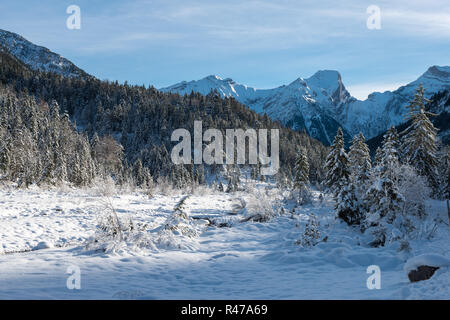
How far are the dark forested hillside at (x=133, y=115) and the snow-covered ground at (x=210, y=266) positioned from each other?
2051 inches

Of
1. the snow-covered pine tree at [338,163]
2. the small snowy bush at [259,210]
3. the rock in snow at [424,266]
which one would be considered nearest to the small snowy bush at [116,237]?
the rock in snow at [424,266]

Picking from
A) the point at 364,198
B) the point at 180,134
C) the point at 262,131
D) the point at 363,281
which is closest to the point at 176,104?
the point at 180,134

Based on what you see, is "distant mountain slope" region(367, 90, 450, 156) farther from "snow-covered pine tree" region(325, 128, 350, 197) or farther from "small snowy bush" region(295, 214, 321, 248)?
"small snowy bush" region(295, 214, 321, 248)

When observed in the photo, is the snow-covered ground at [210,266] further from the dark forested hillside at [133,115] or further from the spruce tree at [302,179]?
the dark forested hillside at [133,115]

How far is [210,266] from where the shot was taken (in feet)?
29.3

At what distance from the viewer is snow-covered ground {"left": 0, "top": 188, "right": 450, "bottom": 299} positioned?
20.4 feet

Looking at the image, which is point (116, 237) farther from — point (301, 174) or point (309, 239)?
point (301, 174)

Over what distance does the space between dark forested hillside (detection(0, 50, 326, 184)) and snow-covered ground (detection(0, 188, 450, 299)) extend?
5210cm

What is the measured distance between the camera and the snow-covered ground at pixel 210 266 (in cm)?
622

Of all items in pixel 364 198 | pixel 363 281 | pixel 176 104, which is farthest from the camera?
pixel 176 104

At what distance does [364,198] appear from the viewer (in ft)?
50.0
